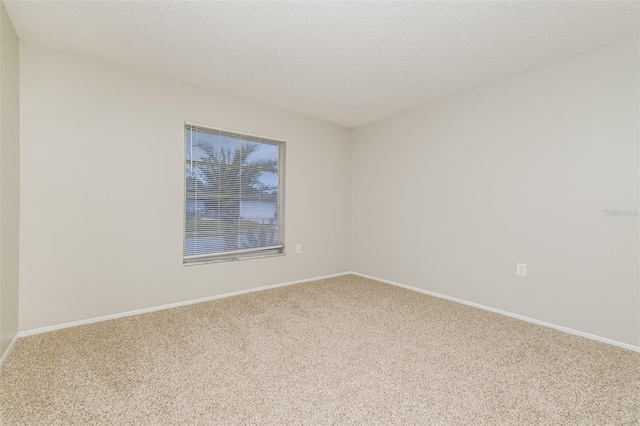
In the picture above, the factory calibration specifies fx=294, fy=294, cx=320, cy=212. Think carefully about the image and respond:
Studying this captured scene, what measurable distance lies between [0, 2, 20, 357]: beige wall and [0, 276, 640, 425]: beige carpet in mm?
284

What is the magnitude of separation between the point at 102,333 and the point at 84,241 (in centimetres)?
77

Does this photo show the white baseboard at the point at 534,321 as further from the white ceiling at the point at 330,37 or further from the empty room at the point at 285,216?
the white ceiling at the point at 330,37

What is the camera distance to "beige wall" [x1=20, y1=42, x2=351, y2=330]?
2271mm

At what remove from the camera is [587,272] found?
2311 millimetres

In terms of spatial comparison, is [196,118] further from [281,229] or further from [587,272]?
[587,272]

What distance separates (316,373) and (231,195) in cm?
221

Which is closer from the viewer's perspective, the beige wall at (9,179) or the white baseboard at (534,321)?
the beige wall at (9,179)

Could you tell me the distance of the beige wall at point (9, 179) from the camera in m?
1.83

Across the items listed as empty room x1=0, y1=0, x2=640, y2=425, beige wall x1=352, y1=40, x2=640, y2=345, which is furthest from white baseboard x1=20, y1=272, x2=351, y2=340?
beige wall x1=352, y1=40, x2=640, y2=345

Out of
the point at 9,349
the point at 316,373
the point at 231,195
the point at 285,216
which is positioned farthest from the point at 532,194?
the point at 9,349

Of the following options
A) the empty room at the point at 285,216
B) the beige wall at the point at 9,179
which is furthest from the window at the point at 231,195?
the beige wall at the point at 9,179

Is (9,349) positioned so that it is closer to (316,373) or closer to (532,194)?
(316,373)

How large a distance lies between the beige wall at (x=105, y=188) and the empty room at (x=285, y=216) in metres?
0.02

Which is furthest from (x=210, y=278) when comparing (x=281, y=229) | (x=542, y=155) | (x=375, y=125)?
(x=542, y=155)
